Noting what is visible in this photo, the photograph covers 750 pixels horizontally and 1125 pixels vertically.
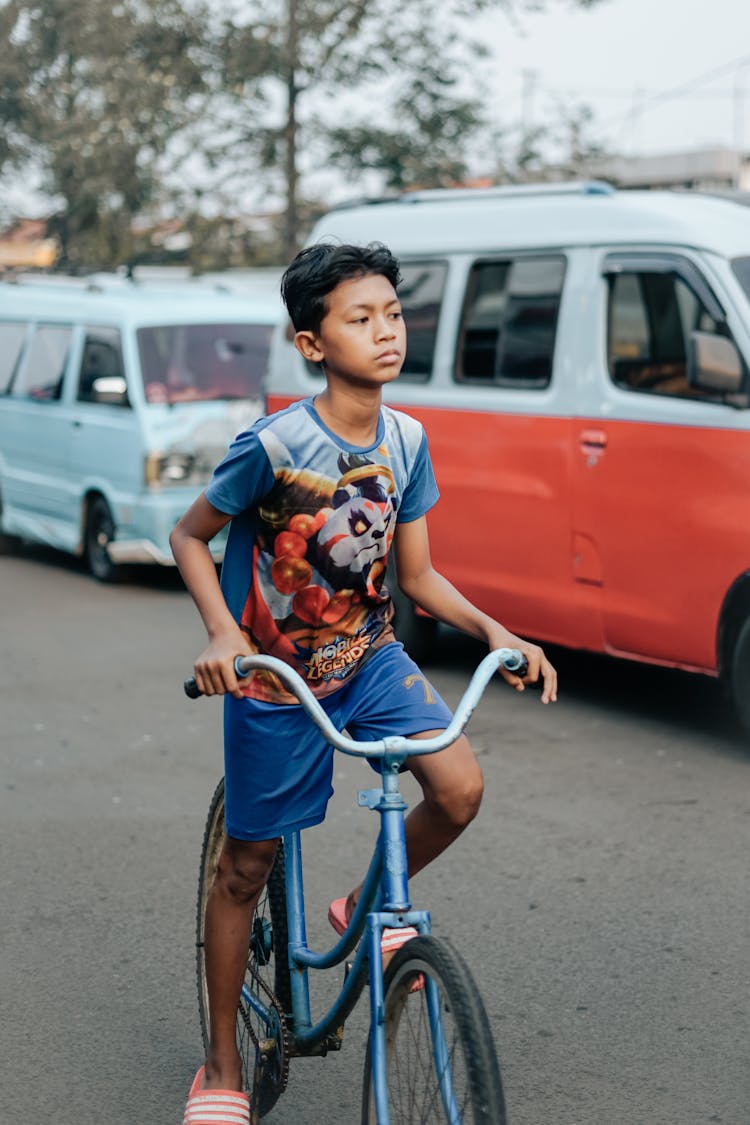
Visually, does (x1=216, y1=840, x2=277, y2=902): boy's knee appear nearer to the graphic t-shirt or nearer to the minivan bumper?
the graphic t-shirt

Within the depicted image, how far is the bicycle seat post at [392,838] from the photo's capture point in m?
2.93

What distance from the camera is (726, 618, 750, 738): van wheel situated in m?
6.92

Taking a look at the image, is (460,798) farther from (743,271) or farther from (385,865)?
(743,271)

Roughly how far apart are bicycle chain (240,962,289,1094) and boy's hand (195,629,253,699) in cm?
77

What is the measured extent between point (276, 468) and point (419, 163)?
15.4 meters

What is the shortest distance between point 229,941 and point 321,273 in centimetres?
130

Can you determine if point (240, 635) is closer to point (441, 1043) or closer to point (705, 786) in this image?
point (441, 1043)

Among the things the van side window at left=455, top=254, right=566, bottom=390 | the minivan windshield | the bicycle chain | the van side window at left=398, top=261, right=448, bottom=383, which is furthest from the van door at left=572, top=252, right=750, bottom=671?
the bicycle chain

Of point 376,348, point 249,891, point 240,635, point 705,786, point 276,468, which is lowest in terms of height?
point 705,786

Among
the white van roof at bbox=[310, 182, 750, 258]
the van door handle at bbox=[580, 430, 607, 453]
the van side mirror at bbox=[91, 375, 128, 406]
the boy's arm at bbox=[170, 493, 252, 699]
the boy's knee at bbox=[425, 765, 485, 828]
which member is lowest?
the van side mirror at bbox=[91, 375, 128, 406]

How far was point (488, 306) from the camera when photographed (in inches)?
326

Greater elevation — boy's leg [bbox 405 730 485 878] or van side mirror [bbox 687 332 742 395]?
van side mirror [bbox 687 332 742 395]

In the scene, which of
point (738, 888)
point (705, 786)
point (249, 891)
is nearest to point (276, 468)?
point (249, 891)

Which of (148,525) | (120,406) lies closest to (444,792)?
(148,525)
